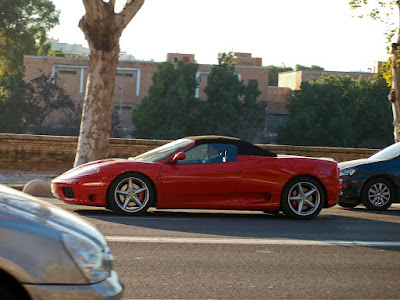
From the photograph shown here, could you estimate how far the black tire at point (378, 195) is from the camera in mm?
13938

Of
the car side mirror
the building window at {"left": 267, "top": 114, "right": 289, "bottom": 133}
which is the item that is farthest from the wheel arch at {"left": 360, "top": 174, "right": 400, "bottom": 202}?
the building window at {"left": 267, "top": 114, "right": 289, "bottom": 133}

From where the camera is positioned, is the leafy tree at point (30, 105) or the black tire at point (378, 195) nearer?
the black tire at point (378, 195)

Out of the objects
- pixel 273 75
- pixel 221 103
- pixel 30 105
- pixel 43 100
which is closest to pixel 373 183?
pixel 43 100

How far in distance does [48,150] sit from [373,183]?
38.9 feet

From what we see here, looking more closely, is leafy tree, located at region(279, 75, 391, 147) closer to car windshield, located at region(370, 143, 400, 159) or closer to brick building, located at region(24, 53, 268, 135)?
brick building, located at region(24, 53, 268, 135)

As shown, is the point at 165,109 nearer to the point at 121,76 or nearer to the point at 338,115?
the point at 121,76

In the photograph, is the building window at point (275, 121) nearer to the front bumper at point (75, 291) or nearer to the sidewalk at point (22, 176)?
the sidewalk at point (22, 176)

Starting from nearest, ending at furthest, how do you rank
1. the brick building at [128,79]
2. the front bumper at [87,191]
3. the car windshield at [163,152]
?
the front bumper at [87,191] < the car windshield at [163,152] < the brick building at [128,79]

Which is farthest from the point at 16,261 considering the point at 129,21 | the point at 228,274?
the point at 129,21

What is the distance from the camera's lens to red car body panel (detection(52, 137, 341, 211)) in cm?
1076

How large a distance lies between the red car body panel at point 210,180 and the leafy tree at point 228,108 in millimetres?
62102

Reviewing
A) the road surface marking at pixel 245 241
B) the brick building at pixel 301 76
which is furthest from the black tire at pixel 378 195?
the brick building at pixel 301 76

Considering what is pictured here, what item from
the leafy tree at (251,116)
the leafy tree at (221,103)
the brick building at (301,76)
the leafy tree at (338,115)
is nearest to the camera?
the leafy tree at (251,116)

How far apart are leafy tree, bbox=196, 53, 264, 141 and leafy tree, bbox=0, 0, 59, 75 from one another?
20.8 meters
